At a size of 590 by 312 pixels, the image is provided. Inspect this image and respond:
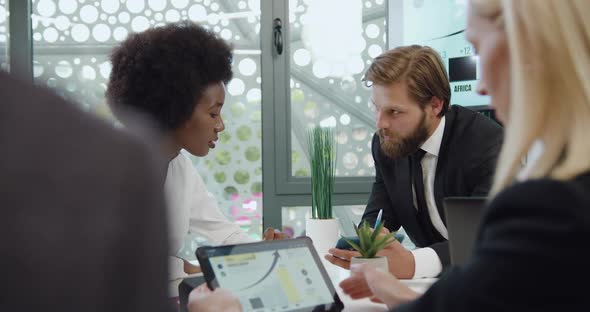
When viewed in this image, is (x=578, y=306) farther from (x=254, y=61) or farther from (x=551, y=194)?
(x=254, y=61)

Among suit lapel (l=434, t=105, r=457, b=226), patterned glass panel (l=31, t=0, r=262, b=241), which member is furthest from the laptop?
patterned glass panel (l=31, t=0, r=262, b=241)

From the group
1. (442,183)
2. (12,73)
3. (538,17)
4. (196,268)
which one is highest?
(538,17)

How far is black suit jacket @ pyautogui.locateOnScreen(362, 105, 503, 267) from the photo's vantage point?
242 cm

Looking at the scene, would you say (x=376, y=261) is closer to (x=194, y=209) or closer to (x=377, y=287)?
(x=377, y=287)

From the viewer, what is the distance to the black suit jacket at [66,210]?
326mm

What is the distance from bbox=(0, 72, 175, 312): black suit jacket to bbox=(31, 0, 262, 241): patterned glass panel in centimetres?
374

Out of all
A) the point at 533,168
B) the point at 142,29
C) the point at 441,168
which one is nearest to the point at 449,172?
the point at 441,168

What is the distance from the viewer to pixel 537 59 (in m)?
0.82

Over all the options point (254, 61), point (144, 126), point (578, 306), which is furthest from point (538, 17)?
point (254, 61)

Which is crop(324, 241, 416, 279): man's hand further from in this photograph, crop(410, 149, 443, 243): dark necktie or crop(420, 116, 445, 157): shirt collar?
crop(420, 116, 445, 157): shirt collar

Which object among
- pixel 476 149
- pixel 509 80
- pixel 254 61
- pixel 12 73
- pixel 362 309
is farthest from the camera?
pixel 254 61

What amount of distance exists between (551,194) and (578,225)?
0.05 meters

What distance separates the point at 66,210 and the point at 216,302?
101 cm

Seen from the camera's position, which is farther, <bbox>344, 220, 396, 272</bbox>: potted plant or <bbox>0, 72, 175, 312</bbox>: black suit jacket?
<bbox>344, 220, 396, 272</bbox>: potted plant
